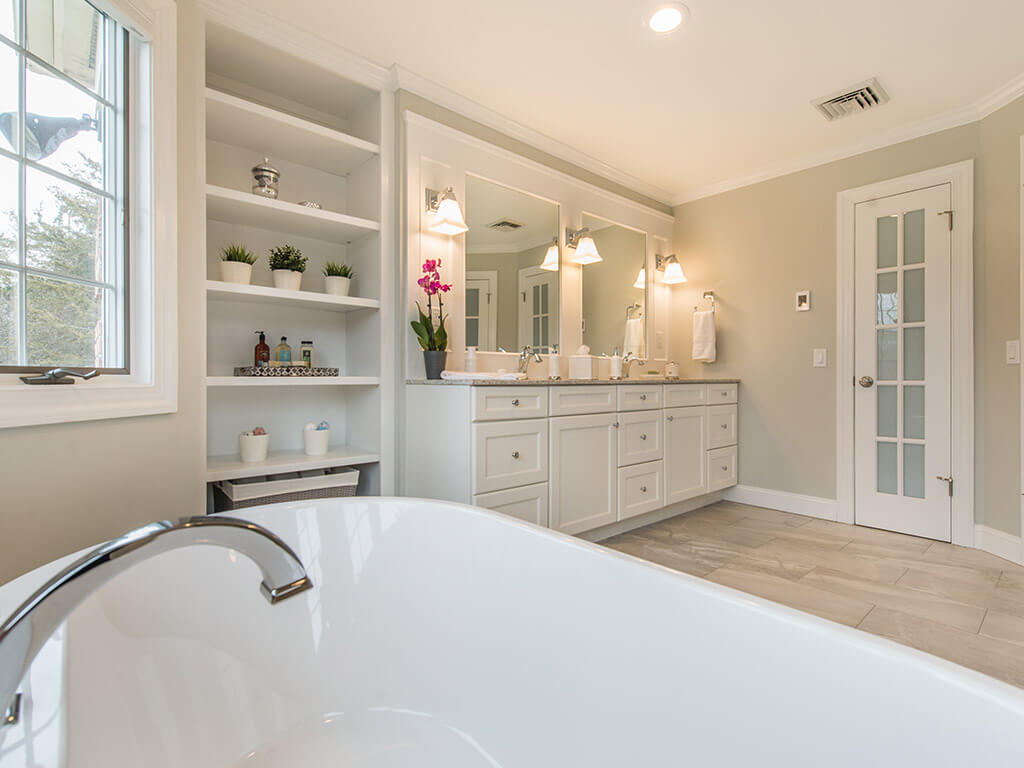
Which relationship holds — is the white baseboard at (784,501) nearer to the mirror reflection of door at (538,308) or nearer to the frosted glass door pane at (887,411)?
the frosted glass door pane at (887,411)

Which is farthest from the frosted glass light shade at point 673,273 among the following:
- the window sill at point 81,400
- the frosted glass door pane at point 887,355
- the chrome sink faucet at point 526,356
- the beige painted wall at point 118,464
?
the window sill at point 81,400

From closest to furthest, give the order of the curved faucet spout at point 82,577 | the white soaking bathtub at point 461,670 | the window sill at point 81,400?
the curved faucet spout at point 82,577, the white soaking bathtub at point 461,670, the window sill at point 81,400

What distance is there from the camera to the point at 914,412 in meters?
2.95

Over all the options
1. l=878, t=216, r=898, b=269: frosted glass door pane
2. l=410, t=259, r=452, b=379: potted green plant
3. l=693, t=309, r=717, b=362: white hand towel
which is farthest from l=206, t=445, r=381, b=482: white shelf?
l=878, t=216, r=898, b=269: frosted glass door pane

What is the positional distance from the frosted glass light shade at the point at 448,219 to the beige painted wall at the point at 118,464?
1.07m

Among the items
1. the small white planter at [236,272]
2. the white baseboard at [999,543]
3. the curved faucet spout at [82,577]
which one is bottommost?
the white baseboard at [999,543]

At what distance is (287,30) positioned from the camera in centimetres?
216

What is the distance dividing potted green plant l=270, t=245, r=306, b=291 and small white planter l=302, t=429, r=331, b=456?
2.21 ft

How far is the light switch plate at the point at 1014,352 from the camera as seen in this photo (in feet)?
8.27

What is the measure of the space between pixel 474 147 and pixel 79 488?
2348mm

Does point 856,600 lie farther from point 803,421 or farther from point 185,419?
point 185,419

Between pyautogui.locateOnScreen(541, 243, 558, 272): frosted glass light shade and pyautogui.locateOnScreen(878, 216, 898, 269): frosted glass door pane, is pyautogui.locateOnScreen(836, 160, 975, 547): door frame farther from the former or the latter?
pyautogui.locateOnScreen(541, 243, 558, 272): frosted glass light shade

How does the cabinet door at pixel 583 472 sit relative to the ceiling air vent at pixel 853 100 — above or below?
below

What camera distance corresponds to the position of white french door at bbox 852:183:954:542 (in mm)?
2846
